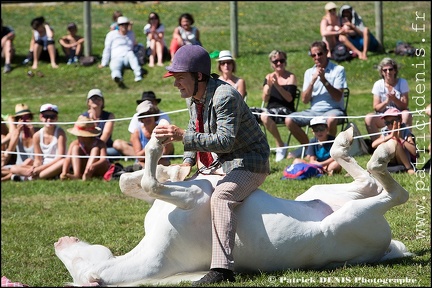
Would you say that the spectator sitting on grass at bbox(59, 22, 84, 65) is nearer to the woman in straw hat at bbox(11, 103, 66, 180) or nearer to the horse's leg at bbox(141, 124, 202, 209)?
the woman in straw hat at bbox(11, 103, 66, 180)

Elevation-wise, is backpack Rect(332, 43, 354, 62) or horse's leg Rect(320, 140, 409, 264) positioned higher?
backpack Rect(332, 43, 354, 62)

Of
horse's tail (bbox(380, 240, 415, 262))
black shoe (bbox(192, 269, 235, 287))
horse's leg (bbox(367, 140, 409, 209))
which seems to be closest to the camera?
black shoe (bbox(192, 269, 235, 287))

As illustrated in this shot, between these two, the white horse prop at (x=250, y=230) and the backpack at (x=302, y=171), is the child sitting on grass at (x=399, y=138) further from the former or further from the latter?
the white horse prop at (x=250, y=230)

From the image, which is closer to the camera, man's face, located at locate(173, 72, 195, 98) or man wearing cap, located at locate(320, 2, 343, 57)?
man's face, located at locate(173, 72, 195, 98)

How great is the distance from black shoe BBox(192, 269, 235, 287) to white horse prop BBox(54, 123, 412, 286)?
0.50 ft

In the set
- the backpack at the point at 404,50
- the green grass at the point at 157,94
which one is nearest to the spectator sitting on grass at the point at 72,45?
the green grass at the point at 157,94

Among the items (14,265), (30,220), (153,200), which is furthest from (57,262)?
(30,220)

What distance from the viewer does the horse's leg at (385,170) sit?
6.31 metres

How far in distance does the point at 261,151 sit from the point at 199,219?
0.67 meters

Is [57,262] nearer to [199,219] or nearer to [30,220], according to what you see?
[199,219]

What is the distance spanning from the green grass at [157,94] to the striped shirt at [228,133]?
2.69 ft

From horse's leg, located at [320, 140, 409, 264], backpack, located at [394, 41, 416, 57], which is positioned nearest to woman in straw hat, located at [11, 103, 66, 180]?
horse's leg, located at [320, 140, 409, 264]

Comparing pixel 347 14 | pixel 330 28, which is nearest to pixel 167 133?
pixel 330 28

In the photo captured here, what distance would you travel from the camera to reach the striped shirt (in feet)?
19.9
